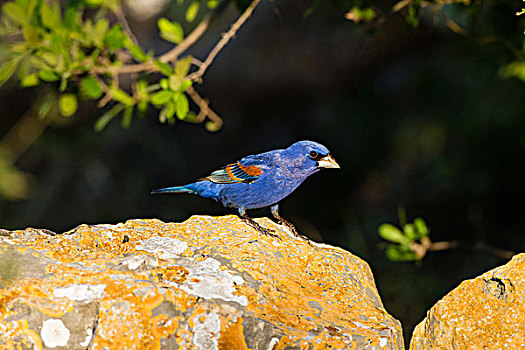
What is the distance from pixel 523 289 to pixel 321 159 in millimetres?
1001

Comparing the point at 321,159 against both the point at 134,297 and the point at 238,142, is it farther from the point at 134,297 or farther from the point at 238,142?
the point at 238,142

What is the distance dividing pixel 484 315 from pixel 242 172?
3.89 feet

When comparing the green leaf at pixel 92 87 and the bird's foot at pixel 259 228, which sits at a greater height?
the green leaf at pixel 92 87

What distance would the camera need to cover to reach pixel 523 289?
2.37 metres

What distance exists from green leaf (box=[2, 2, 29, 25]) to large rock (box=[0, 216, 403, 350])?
98 centimetres

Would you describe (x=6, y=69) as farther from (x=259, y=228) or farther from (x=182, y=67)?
(x=259, y=228)

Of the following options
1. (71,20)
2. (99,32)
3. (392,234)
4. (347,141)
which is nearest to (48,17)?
(71,20)

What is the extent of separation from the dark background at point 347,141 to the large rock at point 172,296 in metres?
2.42

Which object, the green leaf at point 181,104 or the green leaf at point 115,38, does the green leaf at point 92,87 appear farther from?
the green leaf at point 181,104

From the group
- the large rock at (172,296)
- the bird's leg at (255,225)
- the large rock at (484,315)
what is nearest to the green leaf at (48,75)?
the large rock at (172,296)

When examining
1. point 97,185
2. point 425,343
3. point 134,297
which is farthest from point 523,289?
point 97,185

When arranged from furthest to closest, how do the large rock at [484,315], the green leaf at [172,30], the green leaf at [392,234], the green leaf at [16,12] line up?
the green leaf at [392,234], the green leaf at [172,30], the green leaf at [16,12], the large rock at [484,315]

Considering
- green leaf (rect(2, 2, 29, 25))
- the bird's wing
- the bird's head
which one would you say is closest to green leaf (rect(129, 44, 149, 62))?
green leaf (rect(2, 2, 29, 25))

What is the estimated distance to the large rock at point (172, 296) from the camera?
1.93m
